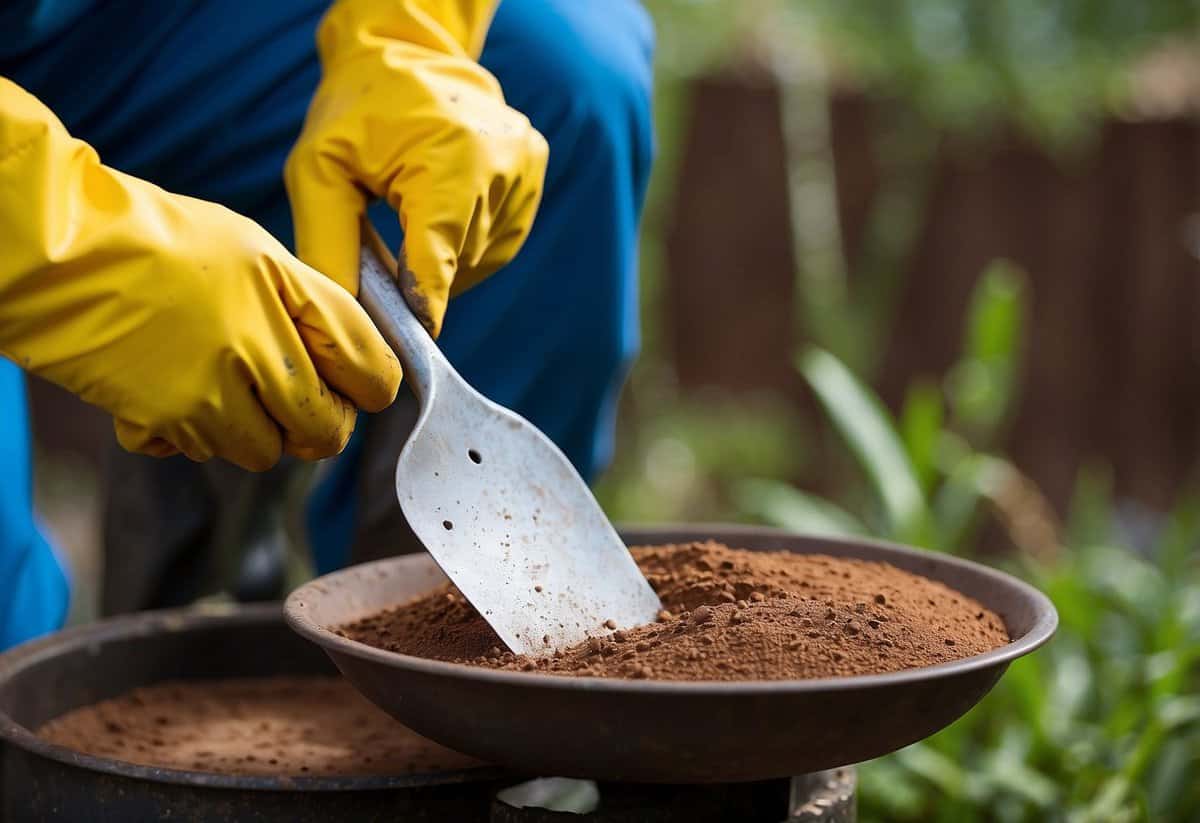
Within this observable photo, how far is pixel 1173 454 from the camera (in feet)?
13.6

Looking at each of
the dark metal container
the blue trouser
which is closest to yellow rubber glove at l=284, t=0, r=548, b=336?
the blue trouser

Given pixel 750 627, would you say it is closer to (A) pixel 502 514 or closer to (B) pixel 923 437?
(A) pixel 502 514

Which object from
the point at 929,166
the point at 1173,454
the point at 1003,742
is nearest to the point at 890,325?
the point at 929,166

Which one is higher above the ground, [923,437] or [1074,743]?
[923,437]

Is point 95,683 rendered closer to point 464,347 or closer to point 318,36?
point 464,347

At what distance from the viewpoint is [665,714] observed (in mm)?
A: 944

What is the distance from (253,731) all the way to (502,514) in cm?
45

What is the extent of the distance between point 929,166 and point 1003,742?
2.66 metres

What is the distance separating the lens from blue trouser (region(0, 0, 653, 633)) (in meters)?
1.54

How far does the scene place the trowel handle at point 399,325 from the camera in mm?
1198

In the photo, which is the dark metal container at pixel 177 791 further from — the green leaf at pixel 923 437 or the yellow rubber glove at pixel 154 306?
the green leaf at pixel 923 437

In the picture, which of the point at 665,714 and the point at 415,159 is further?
the point at 415,159

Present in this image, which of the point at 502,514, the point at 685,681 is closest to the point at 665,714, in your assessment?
the point at 685,681

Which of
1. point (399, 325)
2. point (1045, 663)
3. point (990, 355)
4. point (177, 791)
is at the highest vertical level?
point (399, 325)
